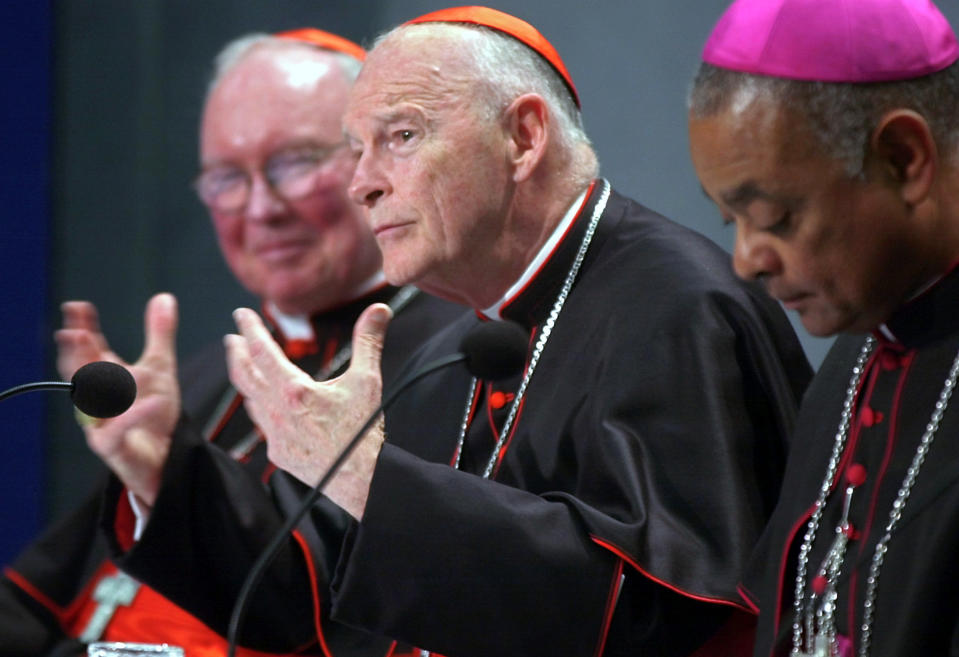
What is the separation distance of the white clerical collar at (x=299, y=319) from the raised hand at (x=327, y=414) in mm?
1464

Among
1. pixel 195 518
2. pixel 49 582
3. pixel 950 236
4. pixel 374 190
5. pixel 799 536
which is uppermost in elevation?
pixel 950 236

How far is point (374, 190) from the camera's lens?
3.03 m

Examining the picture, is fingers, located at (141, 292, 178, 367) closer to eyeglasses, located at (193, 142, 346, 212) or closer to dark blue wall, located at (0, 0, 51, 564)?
eyeglasses, located at (193, 142, 346, 212)

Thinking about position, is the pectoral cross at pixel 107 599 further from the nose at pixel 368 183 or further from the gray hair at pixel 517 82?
the gray hair at pixel 517 82

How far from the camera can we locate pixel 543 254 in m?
3.06

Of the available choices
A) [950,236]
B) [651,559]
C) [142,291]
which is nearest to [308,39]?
[142,291]

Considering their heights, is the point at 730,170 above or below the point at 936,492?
above

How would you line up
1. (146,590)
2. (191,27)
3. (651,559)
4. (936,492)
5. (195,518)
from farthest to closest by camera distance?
(191,27), (146,590), (195,518), (651,559), (936,492)

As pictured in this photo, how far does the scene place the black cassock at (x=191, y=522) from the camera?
324 cm

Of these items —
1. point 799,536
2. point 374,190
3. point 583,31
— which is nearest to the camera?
point 799,536

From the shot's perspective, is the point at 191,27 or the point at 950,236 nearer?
the point at 950,236

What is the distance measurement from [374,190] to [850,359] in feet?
3.41

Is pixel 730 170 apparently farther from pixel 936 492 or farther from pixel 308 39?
pixel 308 39

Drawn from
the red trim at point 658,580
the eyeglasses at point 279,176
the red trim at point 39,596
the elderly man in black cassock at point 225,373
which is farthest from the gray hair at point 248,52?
the red trim at point 658,580
